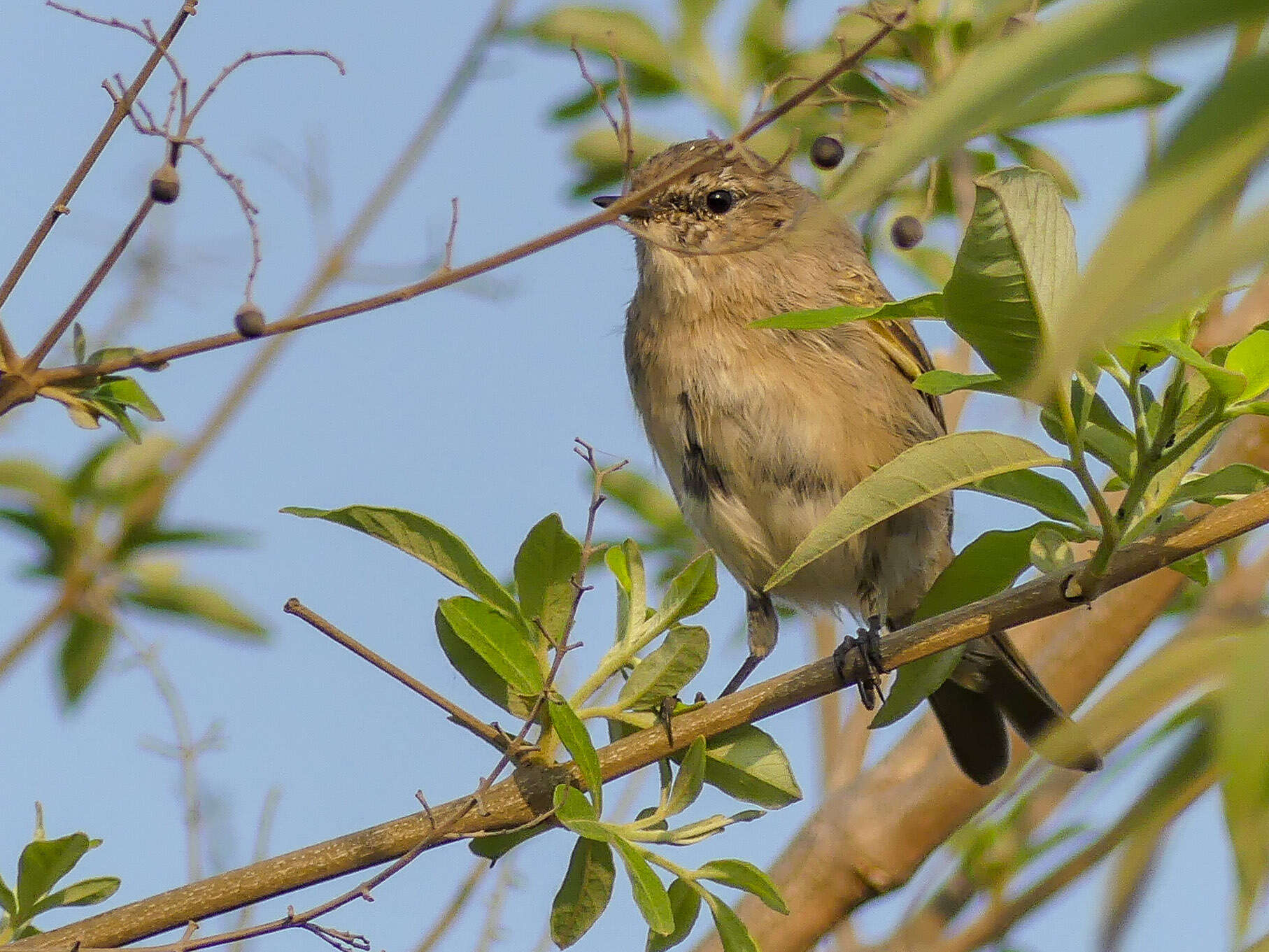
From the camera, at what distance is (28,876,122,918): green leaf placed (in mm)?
2104

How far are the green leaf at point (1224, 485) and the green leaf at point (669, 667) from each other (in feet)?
2.44

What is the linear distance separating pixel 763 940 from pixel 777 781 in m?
0.70

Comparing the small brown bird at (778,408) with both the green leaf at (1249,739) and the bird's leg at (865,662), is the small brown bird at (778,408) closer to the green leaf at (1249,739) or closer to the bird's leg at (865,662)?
the bird's leg at (865,662)

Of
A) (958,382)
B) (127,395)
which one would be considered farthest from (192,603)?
(958,382)

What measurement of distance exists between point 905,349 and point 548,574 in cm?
239

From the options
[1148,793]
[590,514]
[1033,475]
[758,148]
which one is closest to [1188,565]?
[1033,475]

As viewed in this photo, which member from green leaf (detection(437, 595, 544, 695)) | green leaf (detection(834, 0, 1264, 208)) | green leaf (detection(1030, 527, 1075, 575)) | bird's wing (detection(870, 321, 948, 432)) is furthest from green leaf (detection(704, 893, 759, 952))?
bird's wing (detection(870, 321, 948, 432))

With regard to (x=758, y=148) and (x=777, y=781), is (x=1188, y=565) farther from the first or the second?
(x=758, y=148)

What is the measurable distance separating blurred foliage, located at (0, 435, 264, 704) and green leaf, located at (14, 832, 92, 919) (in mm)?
1021

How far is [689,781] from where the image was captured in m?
2.21

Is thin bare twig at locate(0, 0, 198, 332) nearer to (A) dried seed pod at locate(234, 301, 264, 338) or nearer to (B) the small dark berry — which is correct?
(A) dried seed pod at locate(234, 301, 264, 338)

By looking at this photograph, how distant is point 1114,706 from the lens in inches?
37.4

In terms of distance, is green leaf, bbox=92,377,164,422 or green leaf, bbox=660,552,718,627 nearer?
green leaf, bbox=92,377,164,422

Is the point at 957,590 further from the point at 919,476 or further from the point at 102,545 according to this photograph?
the point at 102,545
